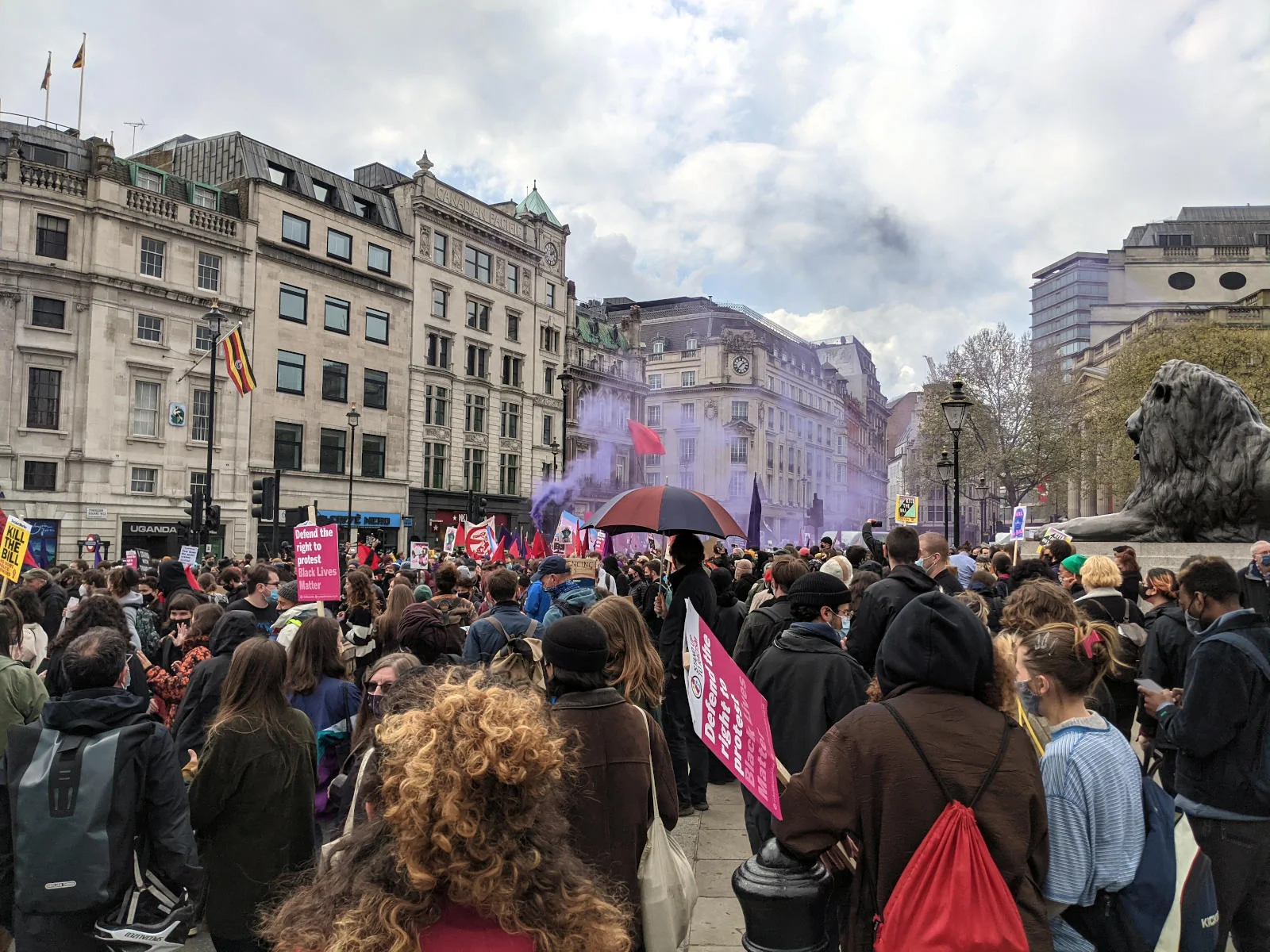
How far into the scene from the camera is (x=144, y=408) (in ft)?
111

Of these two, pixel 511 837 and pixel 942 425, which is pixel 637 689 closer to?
pixel 511 837

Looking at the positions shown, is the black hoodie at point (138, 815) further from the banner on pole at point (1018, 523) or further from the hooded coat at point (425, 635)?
the banner on pole at point (1018, 523)

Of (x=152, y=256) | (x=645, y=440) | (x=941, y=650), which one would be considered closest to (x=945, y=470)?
(x=645, y=440)

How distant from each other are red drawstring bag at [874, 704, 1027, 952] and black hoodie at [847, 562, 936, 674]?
3363 mm

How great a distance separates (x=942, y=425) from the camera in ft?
142

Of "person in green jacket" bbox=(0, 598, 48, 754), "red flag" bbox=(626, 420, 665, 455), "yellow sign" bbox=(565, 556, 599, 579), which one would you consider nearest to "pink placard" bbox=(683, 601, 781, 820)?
"person in green jacket" bbox=(0, 598, 48, 754)

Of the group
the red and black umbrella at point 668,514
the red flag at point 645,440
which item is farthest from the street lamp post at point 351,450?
the red and black umbrella at point 668,514

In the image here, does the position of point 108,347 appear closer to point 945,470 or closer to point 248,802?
point 945,470

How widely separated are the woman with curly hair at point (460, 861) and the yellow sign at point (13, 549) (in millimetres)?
8796

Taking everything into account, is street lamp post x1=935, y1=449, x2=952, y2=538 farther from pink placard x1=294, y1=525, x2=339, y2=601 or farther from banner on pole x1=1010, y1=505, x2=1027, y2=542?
pink placard x1=294, y1=525, x2=339, y2=601

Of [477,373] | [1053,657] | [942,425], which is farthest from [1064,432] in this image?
[1053,657]

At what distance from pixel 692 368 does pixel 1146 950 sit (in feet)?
253

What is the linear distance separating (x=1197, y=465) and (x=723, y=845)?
10108 millimetres

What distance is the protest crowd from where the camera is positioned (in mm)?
1869
